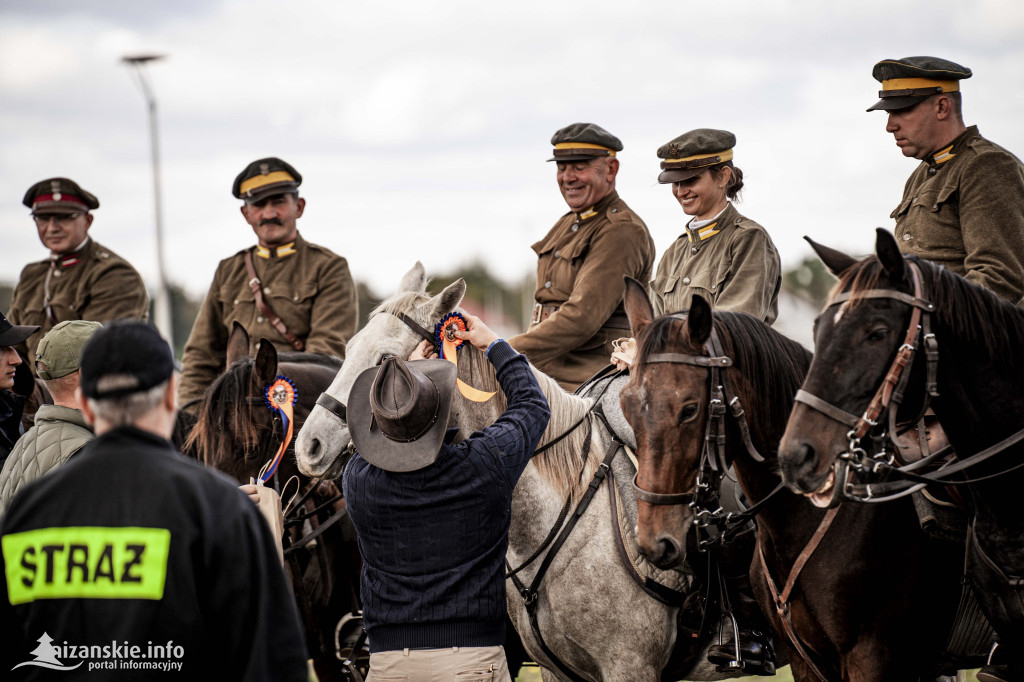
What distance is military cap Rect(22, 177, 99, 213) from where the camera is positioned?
25.7 ft

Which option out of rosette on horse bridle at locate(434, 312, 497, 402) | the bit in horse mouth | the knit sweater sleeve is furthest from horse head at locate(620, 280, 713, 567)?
rosette on horse bridle at locate(434, 312, 497, 402)

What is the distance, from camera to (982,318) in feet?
11.5

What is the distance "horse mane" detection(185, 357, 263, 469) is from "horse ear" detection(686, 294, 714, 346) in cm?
251

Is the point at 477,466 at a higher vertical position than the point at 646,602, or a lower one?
higher

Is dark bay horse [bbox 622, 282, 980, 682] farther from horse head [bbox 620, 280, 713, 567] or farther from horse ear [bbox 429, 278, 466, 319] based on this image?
horse ear [bbox 429, 278, 466, 319]

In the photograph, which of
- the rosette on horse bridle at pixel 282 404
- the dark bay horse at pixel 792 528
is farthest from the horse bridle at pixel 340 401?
the dark bay horse at pixel 792 528

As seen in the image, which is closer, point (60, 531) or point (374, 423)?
point (60, 531)

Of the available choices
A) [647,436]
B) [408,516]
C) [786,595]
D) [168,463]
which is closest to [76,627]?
[168,463]

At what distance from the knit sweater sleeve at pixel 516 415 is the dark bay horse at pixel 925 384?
3.48ft

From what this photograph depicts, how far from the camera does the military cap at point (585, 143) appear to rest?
614 cm

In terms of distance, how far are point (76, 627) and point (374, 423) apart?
1.72 meters

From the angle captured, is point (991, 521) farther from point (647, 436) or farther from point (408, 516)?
point (408, 516)

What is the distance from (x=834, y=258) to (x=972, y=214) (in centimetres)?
107

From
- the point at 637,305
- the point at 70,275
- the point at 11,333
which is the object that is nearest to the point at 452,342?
the point at 637,305
